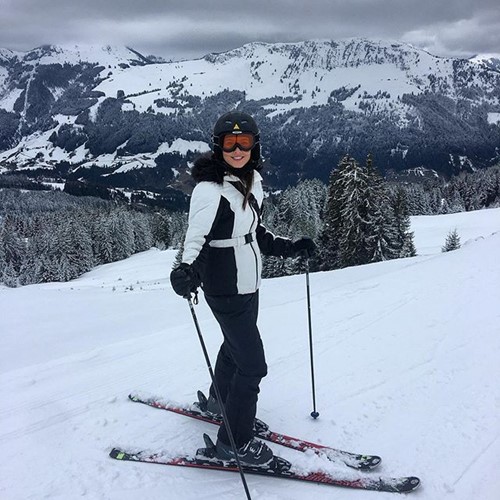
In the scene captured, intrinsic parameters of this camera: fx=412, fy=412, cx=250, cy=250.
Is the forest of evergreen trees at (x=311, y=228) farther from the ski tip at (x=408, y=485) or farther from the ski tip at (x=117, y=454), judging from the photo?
the ski tip at (x=408, y=485)

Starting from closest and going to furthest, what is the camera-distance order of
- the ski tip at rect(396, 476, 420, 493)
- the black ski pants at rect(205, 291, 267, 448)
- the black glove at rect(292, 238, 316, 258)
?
the ski tip at rect(396, 476, 420, 493) → the black ski pants at rect(205, 291, 267, 448) → the black glove at rect(292, 238, 316, 258)

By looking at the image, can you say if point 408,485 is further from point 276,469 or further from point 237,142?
point 237,142

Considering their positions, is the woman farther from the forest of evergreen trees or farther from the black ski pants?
the forest of evergreen trees

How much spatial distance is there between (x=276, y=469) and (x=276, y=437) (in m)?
0.52

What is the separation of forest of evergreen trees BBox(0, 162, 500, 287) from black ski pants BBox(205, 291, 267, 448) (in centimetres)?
646

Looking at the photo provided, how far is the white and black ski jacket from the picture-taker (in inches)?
131

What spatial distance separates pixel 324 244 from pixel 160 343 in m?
26.5

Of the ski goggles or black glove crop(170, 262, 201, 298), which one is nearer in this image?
black glove crop(170, 262, 201, 298)

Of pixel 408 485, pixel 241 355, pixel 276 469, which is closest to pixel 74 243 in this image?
pixel 241 355

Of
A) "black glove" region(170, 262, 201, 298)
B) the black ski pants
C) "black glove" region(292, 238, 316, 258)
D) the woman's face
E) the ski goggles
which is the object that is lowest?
the black ski pants

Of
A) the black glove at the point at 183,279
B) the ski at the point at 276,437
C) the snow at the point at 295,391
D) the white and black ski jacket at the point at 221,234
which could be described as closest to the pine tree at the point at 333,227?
the snow at the point at 295,391

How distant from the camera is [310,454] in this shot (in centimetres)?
385

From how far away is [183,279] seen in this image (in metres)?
3.19

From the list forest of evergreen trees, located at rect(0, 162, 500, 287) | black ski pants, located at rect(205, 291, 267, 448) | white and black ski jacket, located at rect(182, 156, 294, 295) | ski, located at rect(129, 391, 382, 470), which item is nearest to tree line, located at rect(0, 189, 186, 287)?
forest of evergreen trees, located at rect(0, 162, 500, 287)
